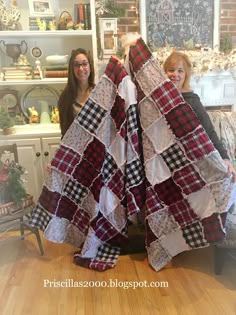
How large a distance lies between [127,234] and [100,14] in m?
1.70

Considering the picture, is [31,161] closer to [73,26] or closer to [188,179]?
[73,26]

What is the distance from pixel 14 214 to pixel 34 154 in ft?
1.92

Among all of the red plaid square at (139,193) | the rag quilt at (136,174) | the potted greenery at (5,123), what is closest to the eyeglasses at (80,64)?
the rag quilt at (136,174)

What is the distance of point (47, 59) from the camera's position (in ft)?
7.85

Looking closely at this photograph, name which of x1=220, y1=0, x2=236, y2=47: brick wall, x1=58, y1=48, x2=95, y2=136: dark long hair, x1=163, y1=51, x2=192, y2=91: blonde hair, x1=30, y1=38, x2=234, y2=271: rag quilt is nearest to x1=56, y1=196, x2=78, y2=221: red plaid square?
x1=30, y1=38, x2=234, y2=271: rag quilt

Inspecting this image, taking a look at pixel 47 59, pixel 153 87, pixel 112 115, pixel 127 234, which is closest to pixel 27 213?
pixel 127 234

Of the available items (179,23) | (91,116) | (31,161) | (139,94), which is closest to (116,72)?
(139,94)

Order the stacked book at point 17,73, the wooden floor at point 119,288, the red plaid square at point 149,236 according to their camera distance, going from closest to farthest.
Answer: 1. the wooden floor at point 119,288
2. the red plaid square at point 149,236
3. the stacked book at point 17,73

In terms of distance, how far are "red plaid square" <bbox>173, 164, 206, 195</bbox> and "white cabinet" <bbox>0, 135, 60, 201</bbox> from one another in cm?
108

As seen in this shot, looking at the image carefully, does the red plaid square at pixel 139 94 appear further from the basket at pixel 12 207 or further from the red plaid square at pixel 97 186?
the basket at pixel 12 207

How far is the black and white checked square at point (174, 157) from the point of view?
1579 millimetres

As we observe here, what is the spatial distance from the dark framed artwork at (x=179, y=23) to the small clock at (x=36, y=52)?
2.94ft

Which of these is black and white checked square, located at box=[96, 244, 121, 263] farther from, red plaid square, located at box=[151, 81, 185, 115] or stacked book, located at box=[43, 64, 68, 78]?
stacked book, located at box=[43, 64, 68, 78]

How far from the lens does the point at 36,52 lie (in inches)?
96.7
